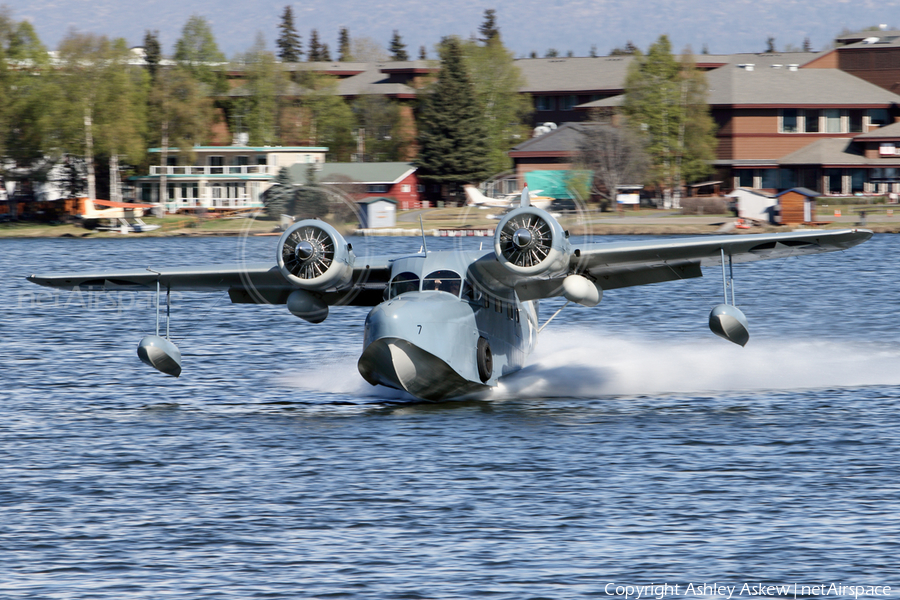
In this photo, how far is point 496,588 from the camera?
1277cm

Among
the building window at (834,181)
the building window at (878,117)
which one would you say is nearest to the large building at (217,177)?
the building window at (834,181)

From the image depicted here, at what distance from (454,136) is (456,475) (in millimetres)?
86359

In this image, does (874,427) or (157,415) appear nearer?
(874,427)

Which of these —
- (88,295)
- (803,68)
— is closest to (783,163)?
(803,68)

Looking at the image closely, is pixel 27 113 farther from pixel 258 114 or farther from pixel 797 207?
pixel 797 207

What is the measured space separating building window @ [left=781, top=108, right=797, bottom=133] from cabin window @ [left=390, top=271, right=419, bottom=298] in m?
86.9

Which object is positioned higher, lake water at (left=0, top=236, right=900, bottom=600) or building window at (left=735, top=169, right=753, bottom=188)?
building window at (left=735, top=169, right=753, bottom=188)

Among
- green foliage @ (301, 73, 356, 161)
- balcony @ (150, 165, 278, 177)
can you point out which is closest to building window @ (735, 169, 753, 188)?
green foliage @ (301, 73, 356, 161)

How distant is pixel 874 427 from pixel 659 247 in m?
5.16

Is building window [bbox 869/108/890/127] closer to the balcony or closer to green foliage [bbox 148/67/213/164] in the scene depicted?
the balcony

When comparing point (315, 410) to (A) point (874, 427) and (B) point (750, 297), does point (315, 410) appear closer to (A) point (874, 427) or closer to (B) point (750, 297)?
(A) point (874, 427)

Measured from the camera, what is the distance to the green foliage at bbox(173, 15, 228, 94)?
127625 millimetres

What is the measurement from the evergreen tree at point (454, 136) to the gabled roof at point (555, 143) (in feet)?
A: 11.6

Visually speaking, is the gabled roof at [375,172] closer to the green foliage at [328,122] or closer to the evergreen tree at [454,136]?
the evergreen tree at [454,136]
